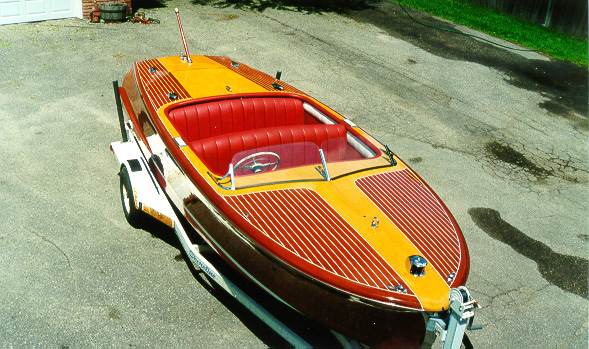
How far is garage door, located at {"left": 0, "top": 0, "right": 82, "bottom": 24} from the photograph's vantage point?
10789mm

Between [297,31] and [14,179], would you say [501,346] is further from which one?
[297,31]

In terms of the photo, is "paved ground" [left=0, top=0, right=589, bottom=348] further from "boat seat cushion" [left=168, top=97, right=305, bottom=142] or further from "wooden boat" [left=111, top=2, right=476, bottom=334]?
"boat seat cushion" [left=168, top=97, right=305, bottom=142]

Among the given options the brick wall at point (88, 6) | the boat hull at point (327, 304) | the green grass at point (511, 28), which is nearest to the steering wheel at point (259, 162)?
the boat hull at point (327, 304)

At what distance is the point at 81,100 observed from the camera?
7.68 m

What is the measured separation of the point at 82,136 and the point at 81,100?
4.12 feet

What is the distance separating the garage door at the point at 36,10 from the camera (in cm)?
Result: 1079

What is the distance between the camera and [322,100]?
836 centimetres

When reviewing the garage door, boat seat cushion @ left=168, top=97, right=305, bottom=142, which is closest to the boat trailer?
boat seat cushion @ left=168, top=97, right=305, bottom=142

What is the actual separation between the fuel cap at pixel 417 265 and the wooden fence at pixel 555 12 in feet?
42.5

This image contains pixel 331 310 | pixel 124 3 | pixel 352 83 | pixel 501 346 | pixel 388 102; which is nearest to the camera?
pixel 331 310

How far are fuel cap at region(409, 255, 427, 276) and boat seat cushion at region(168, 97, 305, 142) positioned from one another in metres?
2.56

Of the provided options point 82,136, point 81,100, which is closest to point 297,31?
point 81,100

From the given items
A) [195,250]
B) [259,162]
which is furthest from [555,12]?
[195,250]

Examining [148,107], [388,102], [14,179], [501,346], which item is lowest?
[501,346]
